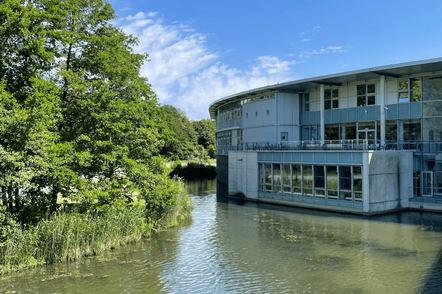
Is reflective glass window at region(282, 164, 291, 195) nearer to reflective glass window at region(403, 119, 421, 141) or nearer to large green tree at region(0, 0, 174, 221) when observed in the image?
reflective glass window at region(403, 119, 421, 141)

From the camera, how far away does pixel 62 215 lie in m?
16.3

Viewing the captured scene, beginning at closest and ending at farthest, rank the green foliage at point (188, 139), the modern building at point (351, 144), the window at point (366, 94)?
the modern building at point (351, 144) → the window at point (366, 94) → the green foliage at point (188, 139)

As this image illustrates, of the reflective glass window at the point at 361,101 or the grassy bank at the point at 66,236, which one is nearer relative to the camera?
the grassy bank at the point at 66,236

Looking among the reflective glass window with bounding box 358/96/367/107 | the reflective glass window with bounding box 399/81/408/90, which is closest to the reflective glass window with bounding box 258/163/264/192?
the reflective glass window with bounding box 358/96/367/107

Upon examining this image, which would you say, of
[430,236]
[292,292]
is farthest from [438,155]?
[292,292]

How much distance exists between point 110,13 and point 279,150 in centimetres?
1642

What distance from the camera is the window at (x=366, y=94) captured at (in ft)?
101

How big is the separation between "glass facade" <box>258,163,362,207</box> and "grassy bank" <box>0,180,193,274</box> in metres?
13.9

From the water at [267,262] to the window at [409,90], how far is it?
32.1 feet

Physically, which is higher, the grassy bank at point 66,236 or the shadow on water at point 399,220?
the grassy bank at point 66,236

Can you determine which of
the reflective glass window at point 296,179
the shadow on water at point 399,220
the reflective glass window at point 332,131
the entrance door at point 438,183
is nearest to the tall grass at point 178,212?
the shadow on water at point 399,220

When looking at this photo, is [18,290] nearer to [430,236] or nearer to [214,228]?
[214,228]

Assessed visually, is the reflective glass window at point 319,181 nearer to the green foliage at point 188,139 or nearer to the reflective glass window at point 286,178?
the reflective glass window at point 286,178

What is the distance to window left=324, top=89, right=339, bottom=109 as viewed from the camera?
33125mm
